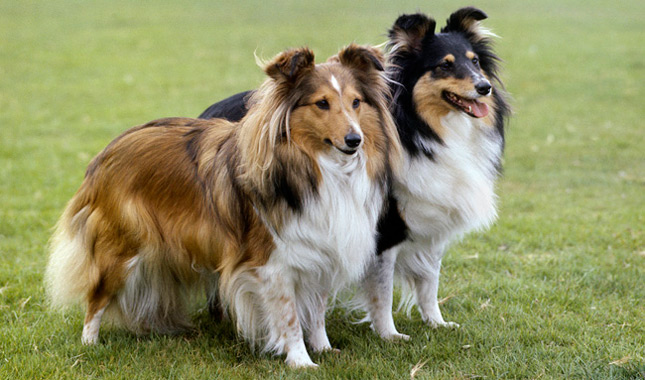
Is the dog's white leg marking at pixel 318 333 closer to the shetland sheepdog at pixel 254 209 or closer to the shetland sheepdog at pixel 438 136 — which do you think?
the shetland sheepdog at pixel 254 209

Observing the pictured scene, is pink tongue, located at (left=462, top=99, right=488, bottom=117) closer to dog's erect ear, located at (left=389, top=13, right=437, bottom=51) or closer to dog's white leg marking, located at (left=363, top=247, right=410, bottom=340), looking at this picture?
dog's erect ear, located at (left=389, top=13, right=437, bottom=51)

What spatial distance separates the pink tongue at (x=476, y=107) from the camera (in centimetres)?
445

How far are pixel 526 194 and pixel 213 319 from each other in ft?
16.4

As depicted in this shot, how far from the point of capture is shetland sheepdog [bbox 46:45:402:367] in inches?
155

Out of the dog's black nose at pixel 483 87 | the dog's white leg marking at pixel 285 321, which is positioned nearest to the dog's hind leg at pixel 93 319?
the dog's white leg marking at pixel 285 321

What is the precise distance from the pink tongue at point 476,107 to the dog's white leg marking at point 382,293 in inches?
41.6

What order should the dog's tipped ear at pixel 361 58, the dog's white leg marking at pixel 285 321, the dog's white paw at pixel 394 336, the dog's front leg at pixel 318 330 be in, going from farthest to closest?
the dog's white paw at pixel 394 336, the dog's front leg at pixel 318 330, the dog's white leg marking at pixel 285 321, the dog's tipped ear at pixel 361 58

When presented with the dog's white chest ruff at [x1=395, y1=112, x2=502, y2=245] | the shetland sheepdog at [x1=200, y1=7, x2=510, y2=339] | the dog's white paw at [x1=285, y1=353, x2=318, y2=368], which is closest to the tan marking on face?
the shetland sheepdog at [x1=200, y1=7, x2=510, y2=339]

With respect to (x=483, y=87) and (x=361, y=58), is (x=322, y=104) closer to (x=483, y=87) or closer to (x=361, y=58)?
(x=361, y=58)

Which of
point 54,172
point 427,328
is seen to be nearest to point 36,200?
point 54,172

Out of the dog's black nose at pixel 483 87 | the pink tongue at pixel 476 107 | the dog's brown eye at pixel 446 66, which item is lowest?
the pink tongue at pixel 476 107

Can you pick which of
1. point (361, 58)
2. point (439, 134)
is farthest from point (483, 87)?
point (361, 58)

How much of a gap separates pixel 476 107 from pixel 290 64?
137 centimetres

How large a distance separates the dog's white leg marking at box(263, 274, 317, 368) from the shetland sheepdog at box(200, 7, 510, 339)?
675mm
